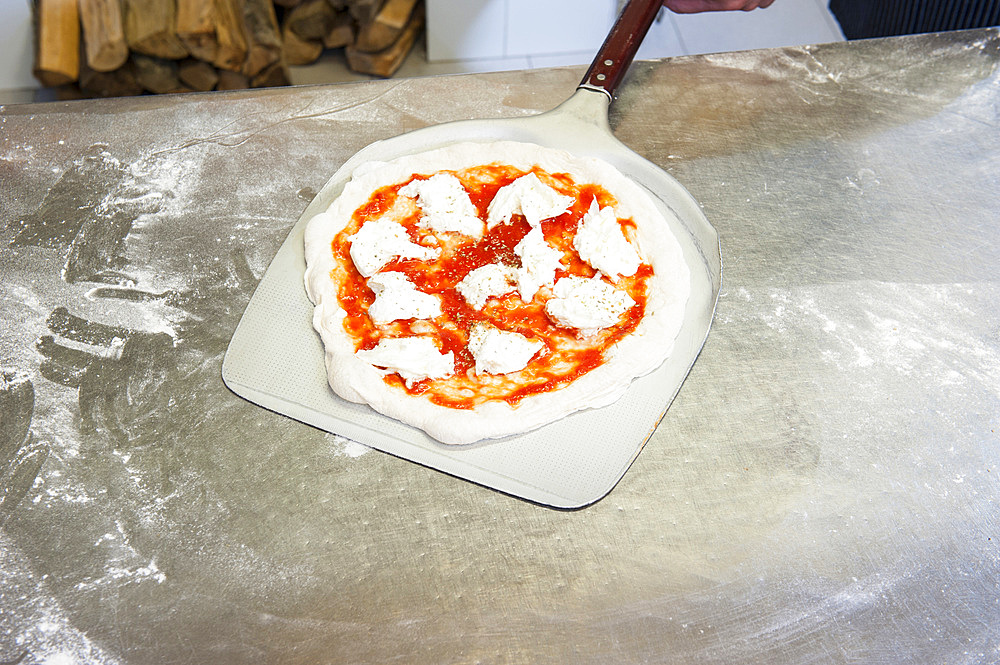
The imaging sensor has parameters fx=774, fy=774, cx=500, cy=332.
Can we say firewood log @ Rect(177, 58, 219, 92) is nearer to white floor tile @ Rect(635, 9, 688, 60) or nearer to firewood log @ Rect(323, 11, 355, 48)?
firewood log @ Rect(323, 11, 355, 48)

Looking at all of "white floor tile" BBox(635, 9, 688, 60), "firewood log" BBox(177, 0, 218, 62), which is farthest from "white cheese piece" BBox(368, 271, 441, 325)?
"white floor tile" BBox(635, 9, 688, 60)

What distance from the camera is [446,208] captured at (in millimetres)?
2010

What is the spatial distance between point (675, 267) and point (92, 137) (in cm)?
169

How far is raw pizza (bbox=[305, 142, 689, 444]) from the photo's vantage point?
1737mm

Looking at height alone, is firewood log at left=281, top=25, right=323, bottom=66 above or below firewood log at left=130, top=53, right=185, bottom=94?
below

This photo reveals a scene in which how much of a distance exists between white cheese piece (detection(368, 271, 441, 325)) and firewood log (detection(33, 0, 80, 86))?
2.43m

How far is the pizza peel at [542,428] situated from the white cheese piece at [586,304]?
0.17 metres

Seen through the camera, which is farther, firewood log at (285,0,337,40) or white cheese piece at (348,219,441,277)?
firewood log at (285,0,337,40)

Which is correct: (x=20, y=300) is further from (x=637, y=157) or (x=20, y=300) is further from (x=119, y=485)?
(x=637, y=157)

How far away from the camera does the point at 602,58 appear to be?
2.28 metres

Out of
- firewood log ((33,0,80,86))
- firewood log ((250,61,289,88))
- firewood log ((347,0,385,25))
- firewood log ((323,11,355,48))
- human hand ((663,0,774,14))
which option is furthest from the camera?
firewood log ((323,11,355,48))

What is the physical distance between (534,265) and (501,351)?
0.94 feet

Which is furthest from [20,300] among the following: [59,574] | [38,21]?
[38,21]

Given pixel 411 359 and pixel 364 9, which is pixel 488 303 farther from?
pixel 364 9
